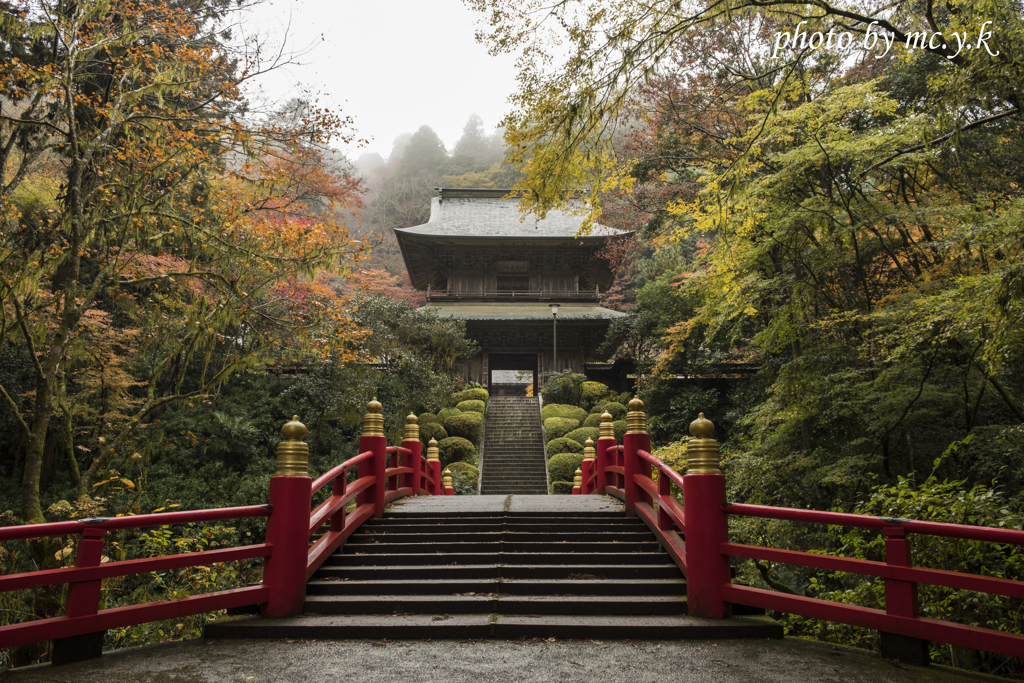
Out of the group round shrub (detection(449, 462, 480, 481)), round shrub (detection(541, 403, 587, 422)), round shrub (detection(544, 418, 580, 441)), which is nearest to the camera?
round shrub (detection(449, 462, 480, 481))

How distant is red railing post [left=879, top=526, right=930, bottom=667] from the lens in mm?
3471

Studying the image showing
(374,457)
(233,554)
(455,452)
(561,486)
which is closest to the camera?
(233,554)

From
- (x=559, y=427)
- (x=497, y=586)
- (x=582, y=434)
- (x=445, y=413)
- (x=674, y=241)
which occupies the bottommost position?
(x=582, y=434)

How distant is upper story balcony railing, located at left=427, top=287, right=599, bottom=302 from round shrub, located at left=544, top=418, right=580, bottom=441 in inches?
275

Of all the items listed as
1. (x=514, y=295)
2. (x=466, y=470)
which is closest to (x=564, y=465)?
(x=466, y=470)

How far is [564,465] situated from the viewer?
1584cm

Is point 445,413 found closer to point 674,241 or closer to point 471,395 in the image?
point 471,395

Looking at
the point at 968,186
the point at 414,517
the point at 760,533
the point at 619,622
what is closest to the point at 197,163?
the point at 414,517

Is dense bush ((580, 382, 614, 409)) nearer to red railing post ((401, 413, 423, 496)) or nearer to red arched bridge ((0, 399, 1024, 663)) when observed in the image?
red railing post ((401, 413, 423, 496))

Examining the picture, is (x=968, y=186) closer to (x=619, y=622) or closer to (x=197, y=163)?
(x=619, y=622)

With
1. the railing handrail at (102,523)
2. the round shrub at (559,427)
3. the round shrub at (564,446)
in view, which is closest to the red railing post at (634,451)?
the railing handrail at (102,523)

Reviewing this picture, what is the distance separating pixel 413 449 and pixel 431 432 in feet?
26.6

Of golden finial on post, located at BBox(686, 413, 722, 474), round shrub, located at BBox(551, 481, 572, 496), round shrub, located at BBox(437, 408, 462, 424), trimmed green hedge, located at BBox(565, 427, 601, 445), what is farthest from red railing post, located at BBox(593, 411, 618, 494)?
round shrub, located at BBox(437, 408, 462, 424)

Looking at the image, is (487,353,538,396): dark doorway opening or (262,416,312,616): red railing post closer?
(262,416,312,616): red railing post
